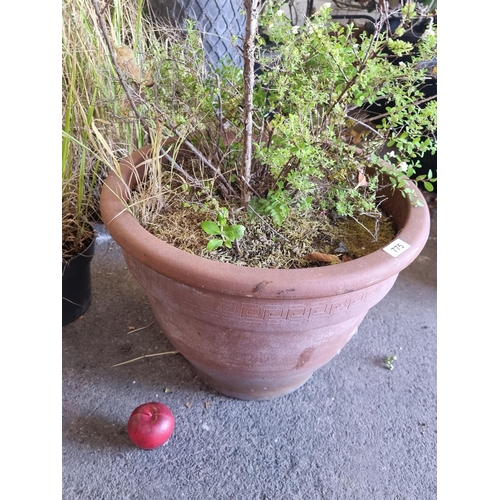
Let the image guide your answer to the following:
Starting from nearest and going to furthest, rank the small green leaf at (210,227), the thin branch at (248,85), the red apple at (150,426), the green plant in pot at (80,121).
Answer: the thin branch at (248,85) < the small green leaf at (210,227) < the red apple at (150,426) < the green plant in pot at (80,121)

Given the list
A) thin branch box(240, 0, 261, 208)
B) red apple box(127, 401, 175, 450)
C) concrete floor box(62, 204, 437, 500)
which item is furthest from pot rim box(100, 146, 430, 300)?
concrete floor box(62, 204, 437, 500)

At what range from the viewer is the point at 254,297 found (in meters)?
0.84

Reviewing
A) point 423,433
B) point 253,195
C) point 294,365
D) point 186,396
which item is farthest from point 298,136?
point 423,433

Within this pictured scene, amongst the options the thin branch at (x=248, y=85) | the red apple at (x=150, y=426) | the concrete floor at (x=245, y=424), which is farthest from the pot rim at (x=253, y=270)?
the concrete floor at (x=245, y=424)

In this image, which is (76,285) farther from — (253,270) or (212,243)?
(253,270)

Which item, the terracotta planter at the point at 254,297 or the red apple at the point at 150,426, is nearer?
the terracotta planter at the point at 254,297

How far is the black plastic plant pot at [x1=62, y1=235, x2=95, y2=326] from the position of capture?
137 centimetres

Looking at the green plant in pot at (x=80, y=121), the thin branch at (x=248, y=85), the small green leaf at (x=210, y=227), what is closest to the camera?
the thin branch at (x=248, y=85)

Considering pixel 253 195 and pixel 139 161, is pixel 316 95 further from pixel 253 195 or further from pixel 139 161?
pixel 139 161

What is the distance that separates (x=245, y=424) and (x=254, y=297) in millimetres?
565

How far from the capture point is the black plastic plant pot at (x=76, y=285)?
54.0 inches

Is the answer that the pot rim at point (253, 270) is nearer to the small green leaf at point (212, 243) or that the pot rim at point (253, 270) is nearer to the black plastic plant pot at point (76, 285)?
the small green leaf at point (212, 243)

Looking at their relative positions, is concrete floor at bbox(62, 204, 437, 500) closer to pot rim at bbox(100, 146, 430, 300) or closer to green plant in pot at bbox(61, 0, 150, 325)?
green plant in pot at bbox(61, 0, 150, 325)

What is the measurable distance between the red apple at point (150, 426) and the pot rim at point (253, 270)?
0.44m
